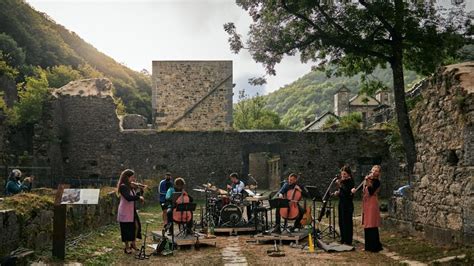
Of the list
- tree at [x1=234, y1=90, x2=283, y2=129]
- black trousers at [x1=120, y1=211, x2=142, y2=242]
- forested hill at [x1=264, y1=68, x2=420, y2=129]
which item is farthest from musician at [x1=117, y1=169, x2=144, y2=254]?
forested hill at [x1=264, y1=68, x2=420, y2=129]

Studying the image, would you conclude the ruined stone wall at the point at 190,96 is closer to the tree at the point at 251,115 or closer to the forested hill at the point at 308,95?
the tree at the point at 251,115

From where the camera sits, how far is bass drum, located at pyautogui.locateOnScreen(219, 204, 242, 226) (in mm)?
13258

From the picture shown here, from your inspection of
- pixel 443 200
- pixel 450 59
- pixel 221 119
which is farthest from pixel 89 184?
pixel 443 200

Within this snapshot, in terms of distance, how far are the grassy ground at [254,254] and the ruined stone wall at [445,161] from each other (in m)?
0.39

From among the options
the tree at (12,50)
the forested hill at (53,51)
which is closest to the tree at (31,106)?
the forested hill at (53,51)

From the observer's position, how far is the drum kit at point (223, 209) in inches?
523

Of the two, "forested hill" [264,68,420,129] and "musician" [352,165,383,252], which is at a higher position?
"forested hill" [264,68,420,129]

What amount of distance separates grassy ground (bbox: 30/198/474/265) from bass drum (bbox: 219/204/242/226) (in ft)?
4.66

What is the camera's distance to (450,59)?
17094mm

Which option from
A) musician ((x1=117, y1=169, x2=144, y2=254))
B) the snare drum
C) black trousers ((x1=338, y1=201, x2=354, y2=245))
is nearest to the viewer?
musician ((x1=117, y1=169, x2=144, y2=254))

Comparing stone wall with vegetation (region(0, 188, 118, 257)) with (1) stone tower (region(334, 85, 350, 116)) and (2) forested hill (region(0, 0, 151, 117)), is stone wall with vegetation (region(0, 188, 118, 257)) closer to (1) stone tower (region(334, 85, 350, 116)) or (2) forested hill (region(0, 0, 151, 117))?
(2) forested hill (region(0, 0, 151, 117))

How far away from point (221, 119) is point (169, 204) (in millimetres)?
18446

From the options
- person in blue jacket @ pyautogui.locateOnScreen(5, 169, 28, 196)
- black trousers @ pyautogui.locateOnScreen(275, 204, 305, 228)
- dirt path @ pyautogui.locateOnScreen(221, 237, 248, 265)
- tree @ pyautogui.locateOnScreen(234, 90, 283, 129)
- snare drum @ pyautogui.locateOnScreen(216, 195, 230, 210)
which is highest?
tree @ pyautogui.locateOnScreen(234, 90, 283, 129)

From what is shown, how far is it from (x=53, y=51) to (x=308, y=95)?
82385 mm
